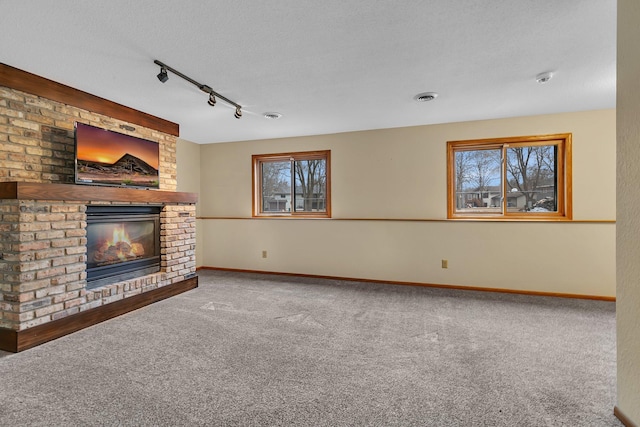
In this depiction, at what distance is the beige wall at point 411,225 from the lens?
3.66m

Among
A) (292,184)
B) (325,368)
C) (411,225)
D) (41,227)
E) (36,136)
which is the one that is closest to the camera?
(325,368)

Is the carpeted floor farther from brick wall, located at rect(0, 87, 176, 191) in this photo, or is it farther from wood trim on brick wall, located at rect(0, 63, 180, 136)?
wood trim on brick wall, located at rect(0, 63, 180, 136)

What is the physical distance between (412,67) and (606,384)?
249cm

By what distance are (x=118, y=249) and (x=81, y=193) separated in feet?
2.79

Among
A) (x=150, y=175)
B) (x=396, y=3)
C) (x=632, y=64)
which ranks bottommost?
(x=150, y=175)

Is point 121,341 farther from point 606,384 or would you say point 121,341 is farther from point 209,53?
point 606,384

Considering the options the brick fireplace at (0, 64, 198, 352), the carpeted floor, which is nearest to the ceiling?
the brick fireplace at (0, 64, 198, 352)

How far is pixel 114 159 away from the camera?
322 cm

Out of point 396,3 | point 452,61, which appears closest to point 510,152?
point 452,61

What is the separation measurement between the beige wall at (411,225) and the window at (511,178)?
0.12 metres

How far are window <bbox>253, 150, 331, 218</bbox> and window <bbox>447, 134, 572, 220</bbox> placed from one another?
1841 millimetres

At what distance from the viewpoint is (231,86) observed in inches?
115

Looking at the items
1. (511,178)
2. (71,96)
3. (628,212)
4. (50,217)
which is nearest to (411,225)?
(511,178)

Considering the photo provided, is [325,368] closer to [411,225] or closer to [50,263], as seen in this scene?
[50,263]
